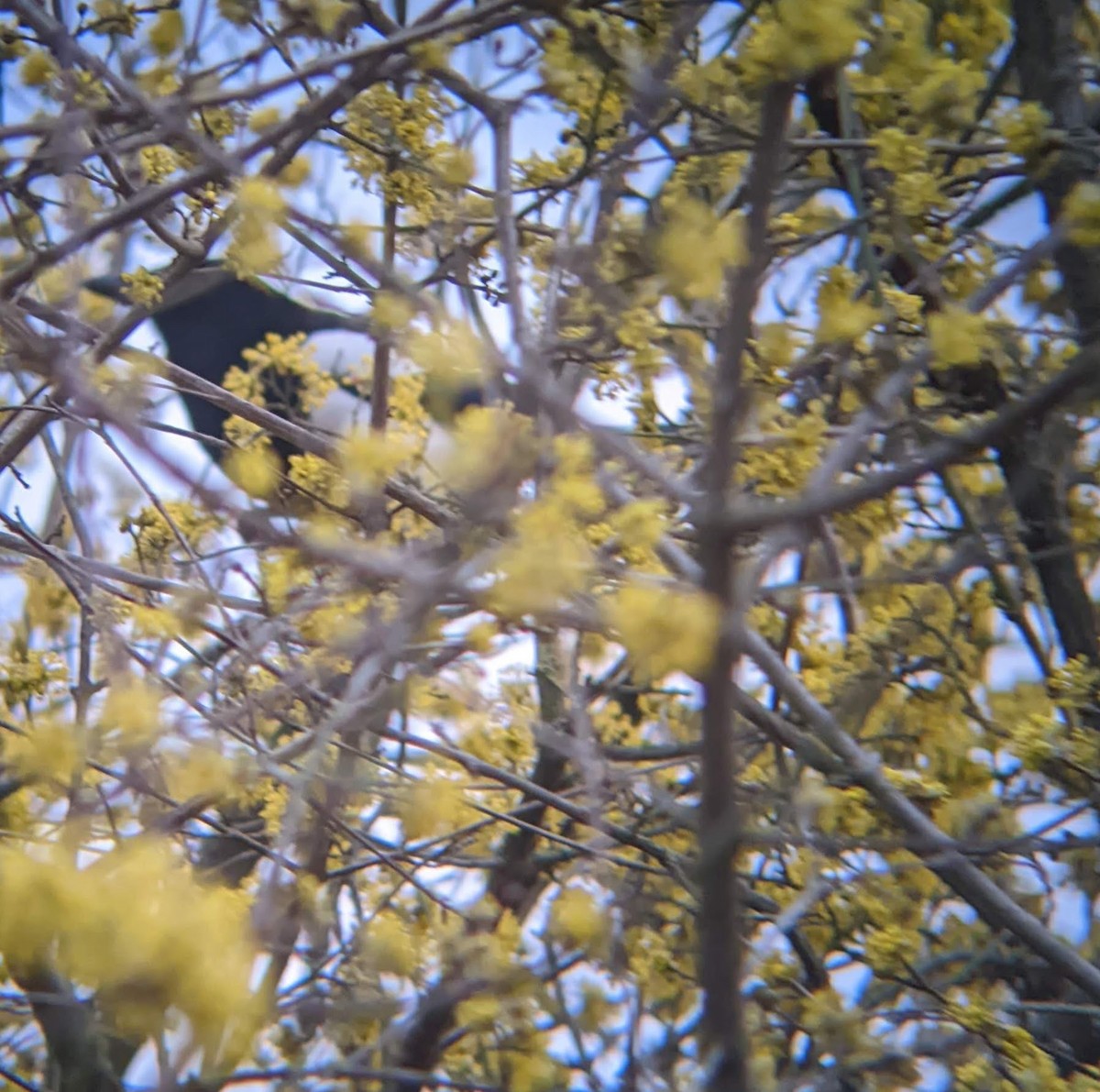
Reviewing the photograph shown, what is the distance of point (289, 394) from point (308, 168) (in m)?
0.82

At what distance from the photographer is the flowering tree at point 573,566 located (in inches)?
45.4

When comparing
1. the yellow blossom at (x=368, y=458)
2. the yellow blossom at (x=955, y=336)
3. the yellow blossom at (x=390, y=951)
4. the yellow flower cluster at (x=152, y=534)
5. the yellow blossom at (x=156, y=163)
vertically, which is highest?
the yellow blossom at (x=156, y=163)

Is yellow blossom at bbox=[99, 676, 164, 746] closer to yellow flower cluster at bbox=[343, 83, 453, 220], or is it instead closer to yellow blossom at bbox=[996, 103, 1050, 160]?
yellow flower cluster at bbox=[343, 83, 453, 220]

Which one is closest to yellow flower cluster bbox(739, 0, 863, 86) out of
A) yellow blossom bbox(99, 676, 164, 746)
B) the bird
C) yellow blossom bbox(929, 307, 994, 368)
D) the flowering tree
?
the flowering tree

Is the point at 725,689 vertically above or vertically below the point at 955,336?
below

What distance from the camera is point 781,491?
5.70 ft

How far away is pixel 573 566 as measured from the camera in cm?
107

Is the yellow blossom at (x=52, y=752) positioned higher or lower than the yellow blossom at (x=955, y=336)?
lower

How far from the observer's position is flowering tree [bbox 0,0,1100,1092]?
3.78 feet

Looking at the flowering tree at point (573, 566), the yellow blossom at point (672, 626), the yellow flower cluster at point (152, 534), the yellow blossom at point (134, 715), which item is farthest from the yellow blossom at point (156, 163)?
the yellow blossom at point (672, 626)

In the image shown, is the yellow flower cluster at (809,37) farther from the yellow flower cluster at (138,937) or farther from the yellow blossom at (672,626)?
the yellow flower cluster at (138,937)

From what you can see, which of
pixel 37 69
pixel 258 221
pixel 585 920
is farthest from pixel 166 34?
pixel 585 920

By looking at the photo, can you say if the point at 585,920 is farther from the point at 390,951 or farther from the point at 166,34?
the point at 166,34

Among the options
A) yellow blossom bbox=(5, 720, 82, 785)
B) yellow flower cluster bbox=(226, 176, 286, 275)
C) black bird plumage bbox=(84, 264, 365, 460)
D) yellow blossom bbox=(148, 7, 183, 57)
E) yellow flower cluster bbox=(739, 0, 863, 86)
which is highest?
black bird plumage bbox=(84, 264, 365, 460)
